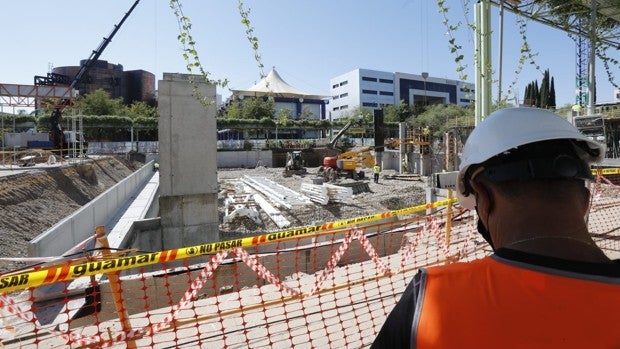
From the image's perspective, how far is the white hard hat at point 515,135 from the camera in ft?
3.72

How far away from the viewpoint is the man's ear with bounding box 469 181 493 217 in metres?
1.15

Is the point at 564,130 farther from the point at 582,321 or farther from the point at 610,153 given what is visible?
the point at 610,153

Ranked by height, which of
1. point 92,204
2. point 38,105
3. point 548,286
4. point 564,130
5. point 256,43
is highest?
point 38,105

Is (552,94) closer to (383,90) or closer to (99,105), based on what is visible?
(383,90)

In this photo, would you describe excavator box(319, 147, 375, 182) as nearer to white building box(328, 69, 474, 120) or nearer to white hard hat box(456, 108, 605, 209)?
white hard hat box(456, 108, 605, 209)

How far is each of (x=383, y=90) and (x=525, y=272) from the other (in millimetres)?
91205

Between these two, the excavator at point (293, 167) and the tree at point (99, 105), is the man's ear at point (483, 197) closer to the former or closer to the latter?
the excavator at point (293, 167)

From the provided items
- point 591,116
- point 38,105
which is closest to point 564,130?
point 591,116

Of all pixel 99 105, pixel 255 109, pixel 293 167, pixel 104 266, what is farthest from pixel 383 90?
pixel 104 266

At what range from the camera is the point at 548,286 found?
33.5 inches

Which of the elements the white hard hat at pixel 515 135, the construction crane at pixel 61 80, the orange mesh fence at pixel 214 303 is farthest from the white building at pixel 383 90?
the white hard hat at pixel 515 135

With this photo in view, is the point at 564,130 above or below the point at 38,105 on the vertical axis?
below

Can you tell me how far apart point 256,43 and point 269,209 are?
13.7 metres

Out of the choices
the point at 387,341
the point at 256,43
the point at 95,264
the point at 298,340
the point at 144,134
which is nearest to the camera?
the point at 387,341
